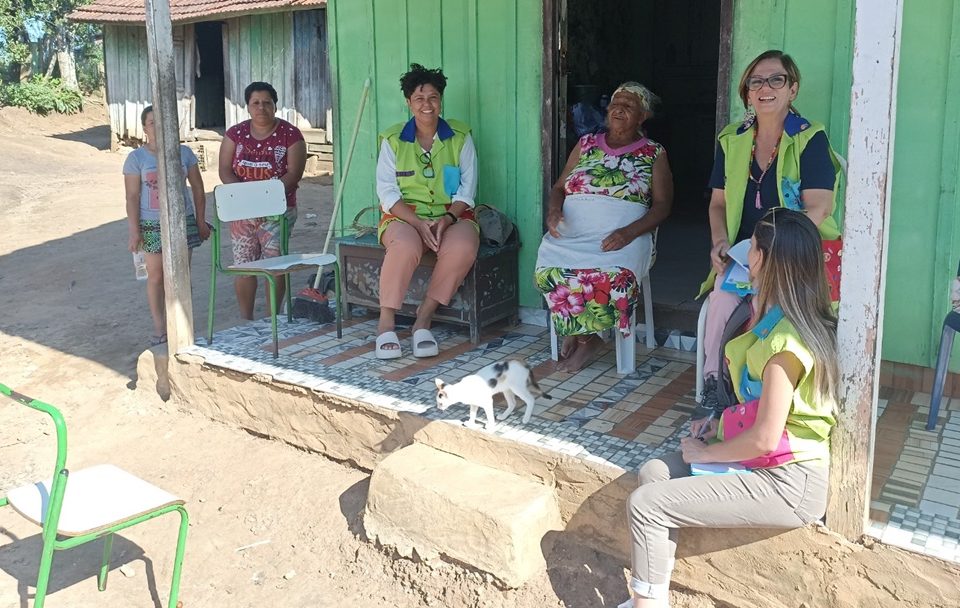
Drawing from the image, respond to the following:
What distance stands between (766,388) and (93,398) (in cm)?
417

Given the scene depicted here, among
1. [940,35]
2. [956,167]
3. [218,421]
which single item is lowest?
[218,421]

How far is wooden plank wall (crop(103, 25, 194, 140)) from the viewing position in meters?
14.5

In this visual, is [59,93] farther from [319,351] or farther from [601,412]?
[601,412]

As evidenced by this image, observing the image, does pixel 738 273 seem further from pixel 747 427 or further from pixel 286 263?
pixel 286 263

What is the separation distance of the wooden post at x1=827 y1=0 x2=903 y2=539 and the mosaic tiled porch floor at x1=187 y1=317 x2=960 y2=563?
22 cm

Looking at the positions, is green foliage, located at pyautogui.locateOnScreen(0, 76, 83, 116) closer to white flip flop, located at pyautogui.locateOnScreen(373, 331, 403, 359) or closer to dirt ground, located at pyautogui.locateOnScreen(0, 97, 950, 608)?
dirt ground, located at pyautogui.locateOnScreen(0, 97, 950, 608)

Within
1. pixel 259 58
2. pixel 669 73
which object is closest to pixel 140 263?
pixel 669 73

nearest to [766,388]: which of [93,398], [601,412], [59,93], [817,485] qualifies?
[817,485]

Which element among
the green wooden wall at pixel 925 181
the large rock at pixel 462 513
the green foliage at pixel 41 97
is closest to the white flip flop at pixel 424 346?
the large rock at pixel 462 513

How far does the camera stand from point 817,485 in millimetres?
2643

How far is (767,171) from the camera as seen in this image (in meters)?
3.54

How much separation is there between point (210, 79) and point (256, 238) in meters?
11.4

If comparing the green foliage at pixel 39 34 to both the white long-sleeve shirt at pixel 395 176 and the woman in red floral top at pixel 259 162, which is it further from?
the white long-sleeve shirt at pixel 395 176

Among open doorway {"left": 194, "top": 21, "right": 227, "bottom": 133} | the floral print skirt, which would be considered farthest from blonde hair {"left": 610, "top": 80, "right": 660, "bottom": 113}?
open doorway {"left": 194, "top": 21, "right": 227, "bottom": 133}
